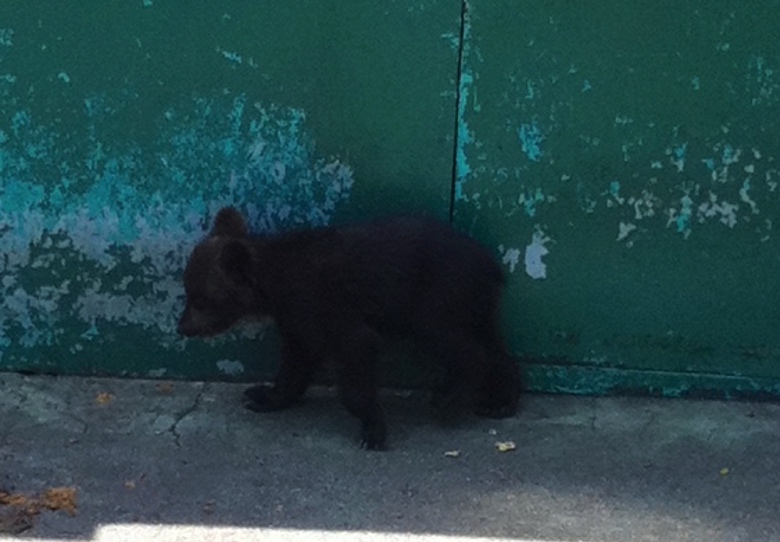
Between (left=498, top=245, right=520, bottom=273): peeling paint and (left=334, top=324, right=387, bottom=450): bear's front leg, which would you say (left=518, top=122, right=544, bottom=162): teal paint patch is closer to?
(left=498, top=245, right=520, bottom=273): peeling paint

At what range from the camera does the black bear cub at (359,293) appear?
5.34 m

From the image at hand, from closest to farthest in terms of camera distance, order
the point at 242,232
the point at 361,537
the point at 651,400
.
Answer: the point at 361,537, the point at 242,232, the point at 651,400

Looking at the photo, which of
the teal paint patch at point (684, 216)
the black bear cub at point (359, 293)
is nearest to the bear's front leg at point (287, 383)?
the black bear cub at point (359, 293)

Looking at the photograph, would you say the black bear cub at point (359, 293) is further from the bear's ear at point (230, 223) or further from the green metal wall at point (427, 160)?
the green metal wall at point (427, 160)

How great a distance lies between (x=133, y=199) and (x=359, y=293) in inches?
43.0

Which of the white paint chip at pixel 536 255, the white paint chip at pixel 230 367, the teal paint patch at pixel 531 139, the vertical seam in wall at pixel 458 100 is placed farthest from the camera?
the white paint chip at pixel 230 367

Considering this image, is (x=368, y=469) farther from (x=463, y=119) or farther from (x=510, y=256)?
(x=463, y=119)

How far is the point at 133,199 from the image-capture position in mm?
5652

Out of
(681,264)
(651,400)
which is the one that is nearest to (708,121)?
(681,264)

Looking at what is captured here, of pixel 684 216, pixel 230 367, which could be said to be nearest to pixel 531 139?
pixel 684 216

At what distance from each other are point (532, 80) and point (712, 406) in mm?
1642

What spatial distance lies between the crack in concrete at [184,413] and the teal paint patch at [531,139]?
1.75 meters

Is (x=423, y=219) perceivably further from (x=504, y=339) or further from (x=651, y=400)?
(x=651, y=400)

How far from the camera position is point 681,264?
5.71 meters
